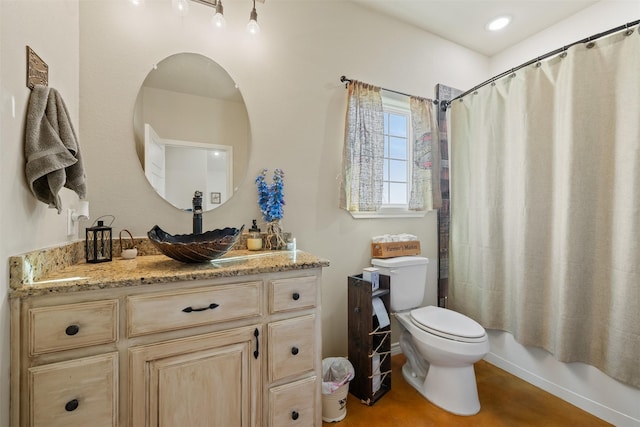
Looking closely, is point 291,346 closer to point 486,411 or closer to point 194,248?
point 194,248

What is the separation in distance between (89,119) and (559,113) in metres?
2.75

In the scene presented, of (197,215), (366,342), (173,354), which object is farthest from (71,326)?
(366,342)

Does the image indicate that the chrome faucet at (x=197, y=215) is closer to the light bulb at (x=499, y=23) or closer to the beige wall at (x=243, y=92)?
the beige wall at (x=243, y=92)

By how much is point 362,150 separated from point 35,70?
5.55 ft

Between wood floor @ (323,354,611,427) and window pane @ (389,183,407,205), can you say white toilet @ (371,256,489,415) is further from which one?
window pane @ (389,183,407,205)

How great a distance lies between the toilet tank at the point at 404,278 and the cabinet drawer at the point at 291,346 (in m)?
0.85

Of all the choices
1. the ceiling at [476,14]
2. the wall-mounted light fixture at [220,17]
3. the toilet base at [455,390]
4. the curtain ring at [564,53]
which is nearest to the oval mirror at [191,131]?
the wall-mounted light fixture at [220,17]

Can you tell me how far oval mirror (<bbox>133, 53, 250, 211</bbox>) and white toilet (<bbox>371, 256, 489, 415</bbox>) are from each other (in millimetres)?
1238

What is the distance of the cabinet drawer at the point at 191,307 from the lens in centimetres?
96

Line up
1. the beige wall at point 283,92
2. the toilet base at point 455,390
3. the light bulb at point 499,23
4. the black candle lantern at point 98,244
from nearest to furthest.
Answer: the black candle lantern at point 98,244 < the beige wall at point 283,92 < the toilet base at point 455,390 < the light bulb at point 499,23

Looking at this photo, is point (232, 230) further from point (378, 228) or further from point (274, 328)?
point (378, 228)

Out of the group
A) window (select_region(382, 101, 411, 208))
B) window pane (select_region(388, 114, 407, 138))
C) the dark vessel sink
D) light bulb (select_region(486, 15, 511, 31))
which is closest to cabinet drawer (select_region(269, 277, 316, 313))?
the dark vessel sink

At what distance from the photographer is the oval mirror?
4.81 feet

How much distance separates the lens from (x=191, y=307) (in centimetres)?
103
